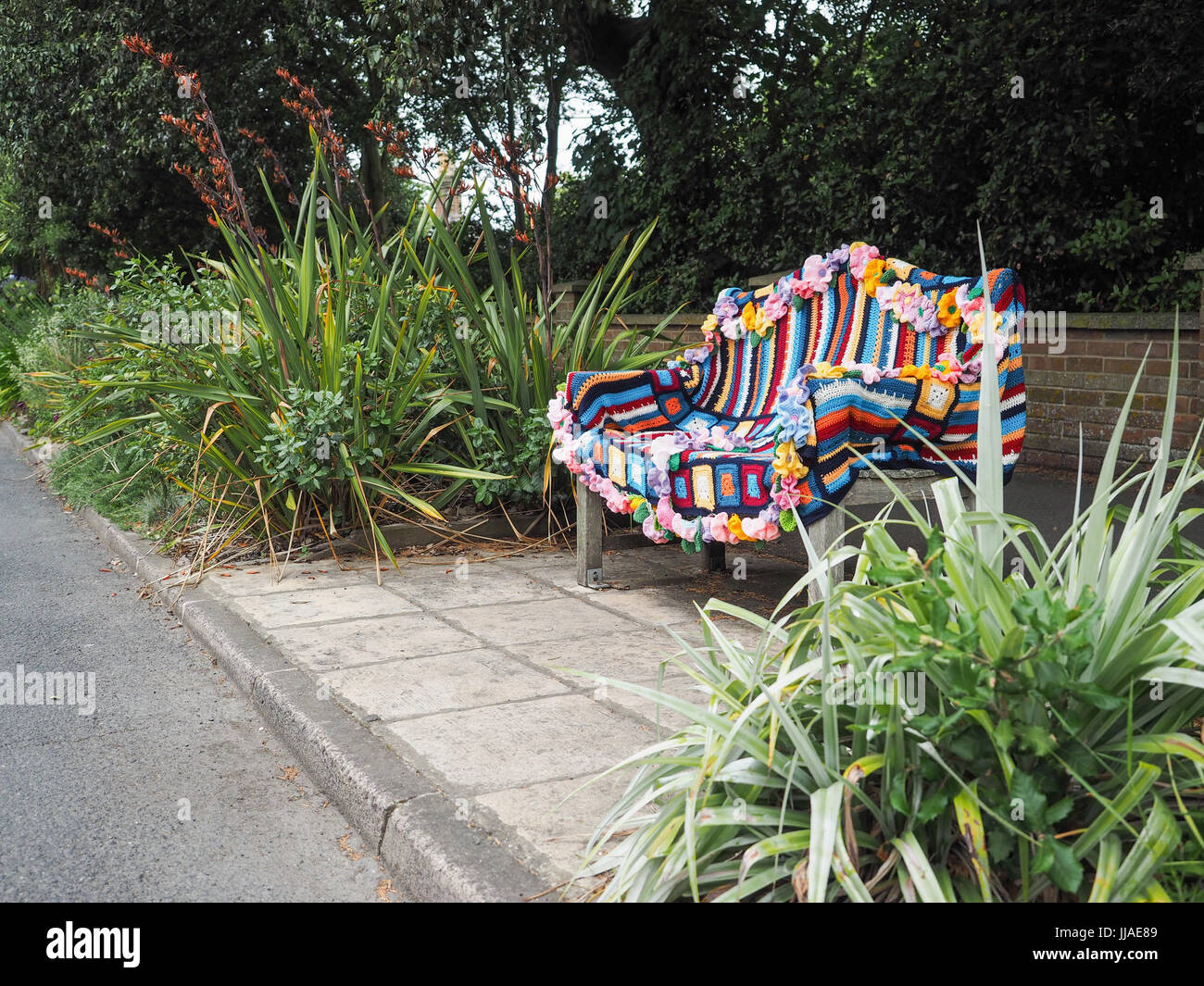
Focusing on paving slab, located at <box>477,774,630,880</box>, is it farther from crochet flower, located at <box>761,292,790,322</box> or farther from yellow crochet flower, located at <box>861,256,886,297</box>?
crochet flower, located at <box>761,292,790,322</box>

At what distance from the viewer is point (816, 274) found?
4.72 meters

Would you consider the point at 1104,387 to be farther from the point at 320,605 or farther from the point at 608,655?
the point at 320,605

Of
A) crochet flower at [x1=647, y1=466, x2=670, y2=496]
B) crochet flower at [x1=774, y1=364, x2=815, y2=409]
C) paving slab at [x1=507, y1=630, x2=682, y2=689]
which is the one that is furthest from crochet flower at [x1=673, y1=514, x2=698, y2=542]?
crochet flower at [x1=774, y1=364, x2=815, y2=409]

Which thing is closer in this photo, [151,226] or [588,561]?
[588,561]

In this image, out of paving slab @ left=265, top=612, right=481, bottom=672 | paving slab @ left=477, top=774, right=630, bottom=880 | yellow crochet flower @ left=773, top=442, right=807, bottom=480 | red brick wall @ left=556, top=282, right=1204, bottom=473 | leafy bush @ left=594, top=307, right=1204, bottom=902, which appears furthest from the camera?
red brick wall @ left=556, top=282, right=1204, bottom=473

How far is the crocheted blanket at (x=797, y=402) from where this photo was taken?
12.4 ft

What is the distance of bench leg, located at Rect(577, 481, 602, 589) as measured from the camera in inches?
193

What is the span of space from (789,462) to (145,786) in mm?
2136

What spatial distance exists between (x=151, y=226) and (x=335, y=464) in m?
11.2

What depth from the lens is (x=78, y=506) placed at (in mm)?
7441

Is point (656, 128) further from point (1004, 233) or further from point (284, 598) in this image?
point (284, 598)

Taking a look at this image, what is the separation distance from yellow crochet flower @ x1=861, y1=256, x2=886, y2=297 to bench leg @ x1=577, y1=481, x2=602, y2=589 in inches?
55.1

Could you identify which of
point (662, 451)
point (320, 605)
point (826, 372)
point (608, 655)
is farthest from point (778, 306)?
point (320, 605)
